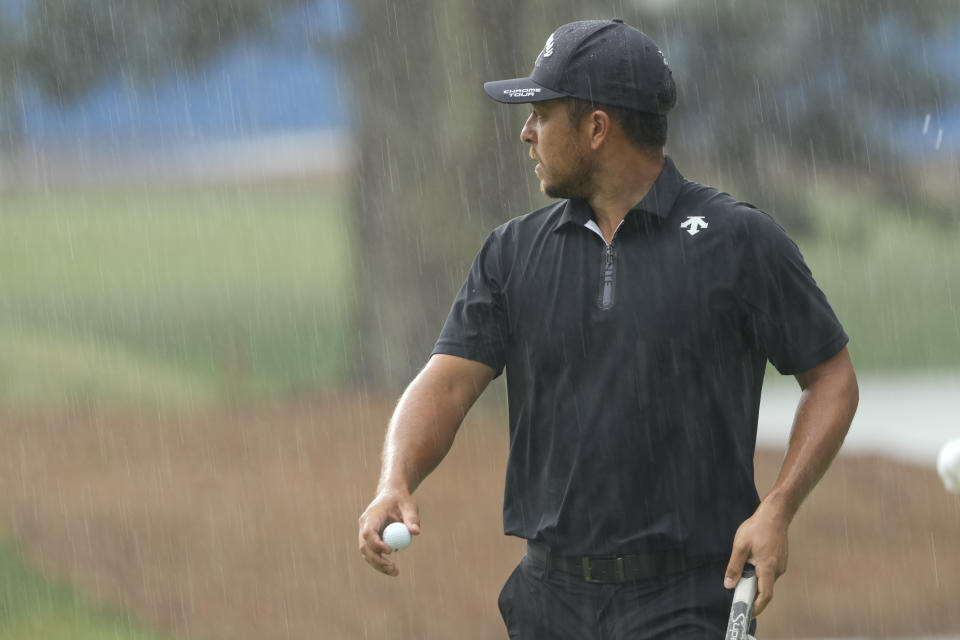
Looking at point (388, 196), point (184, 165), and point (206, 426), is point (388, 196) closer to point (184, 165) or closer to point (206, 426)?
point (206, 426)

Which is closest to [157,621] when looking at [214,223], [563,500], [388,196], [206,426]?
[206,426]

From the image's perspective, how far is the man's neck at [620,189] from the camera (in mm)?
3783

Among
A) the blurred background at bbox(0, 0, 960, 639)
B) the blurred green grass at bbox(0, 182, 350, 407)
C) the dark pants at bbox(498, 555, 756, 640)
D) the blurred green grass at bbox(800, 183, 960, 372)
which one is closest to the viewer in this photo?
the dark pants at bbox(498, 555, 756, 640)

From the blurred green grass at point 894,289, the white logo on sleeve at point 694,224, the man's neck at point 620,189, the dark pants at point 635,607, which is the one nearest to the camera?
the dark pants at point 635,607

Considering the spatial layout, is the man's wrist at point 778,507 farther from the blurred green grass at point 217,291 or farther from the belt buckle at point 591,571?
the blurred green grass at point 217,291

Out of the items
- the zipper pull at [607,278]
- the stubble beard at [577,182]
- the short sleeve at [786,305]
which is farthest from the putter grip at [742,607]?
the stubble beard at [577,182]

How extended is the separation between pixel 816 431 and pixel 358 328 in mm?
8796

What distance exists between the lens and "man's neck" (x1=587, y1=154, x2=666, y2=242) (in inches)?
149

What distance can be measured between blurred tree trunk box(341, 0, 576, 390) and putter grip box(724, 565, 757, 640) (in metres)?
7.79

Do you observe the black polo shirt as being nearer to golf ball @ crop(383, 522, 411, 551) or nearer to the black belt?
the black belt

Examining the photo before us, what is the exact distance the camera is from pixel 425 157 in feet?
37.2

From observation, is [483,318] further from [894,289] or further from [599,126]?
[894,289]

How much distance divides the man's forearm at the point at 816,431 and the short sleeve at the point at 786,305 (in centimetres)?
6

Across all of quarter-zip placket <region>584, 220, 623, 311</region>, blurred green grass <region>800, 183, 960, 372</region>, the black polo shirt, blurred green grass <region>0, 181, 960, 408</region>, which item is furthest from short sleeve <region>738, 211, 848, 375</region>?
blurred green grass <region>800, 183, 960, 372</region>
